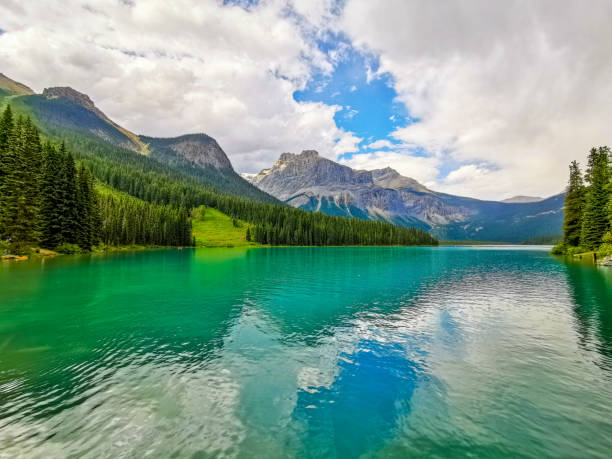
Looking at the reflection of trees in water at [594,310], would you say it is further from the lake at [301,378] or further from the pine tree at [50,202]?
the pine tree at [50,202]

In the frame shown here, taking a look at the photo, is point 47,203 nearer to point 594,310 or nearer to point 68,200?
point 68,200

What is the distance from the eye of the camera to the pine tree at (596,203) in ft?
234

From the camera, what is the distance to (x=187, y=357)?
17.1 meters

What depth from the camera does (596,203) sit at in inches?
2852

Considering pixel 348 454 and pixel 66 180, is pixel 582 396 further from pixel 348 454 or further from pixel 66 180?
pixel 66 180

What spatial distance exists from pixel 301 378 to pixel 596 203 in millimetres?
94384

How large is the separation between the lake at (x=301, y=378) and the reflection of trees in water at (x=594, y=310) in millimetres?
274

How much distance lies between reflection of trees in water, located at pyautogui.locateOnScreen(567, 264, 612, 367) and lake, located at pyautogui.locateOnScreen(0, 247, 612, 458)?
0.90 feet

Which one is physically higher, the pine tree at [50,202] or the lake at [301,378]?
the pine tree at [50,202]

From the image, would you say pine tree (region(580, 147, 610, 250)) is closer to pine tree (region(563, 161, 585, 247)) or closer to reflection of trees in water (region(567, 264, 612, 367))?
pine tree (region(563, 161, 585, 247))

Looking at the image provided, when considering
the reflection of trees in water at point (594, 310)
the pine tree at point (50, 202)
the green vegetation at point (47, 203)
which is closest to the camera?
the reflection of trees in water at point (594, 310)

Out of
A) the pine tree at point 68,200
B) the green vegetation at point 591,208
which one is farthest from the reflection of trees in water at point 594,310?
the pine tree at point 68,200

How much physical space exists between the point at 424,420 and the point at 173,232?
535ft

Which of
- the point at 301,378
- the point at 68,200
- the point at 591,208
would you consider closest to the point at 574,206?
the point at 591,208
